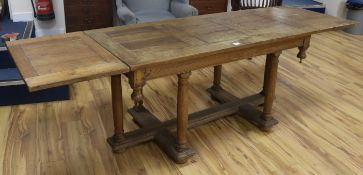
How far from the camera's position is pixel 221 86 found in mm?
3340

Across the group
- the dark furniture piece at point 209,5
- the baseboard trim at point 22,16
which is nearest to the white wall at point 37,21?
the baseboard trim at point 22,16

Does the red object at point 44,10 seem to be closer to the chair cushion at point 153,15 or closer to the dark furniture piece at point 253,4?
the chair cushion at point 153,15

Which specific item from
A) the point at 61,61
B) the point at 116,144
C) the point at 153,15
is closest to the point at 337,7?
the point at 153,15

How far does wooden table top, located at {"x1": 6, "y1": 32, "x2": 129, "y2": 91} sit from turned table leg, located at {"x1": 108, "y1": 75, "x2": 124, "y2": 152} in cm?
26

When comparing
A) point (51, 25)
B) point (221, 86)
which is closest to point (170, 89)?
point (221, 86)

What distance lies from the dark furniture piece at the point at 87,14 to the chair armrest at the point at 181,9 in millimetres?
790

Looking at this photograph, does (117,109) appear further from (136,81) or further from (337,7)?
(337,7)

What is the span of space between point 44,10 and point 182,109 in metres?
2.48

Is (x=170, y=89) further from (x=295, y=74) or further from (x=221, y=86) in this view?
(x=295, y=74)

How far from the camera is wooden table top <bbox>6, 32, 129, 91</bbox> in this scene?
1.62 metres

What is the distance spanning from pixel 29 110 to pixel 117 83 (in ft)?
3.66

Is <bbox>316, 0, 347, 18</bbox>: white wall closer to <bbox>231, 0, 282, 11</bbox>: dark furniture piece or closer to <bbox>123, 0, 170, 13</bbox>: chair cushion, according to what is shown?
<bbox>231, 0, 282, 11</bbox>: dark furniture piece

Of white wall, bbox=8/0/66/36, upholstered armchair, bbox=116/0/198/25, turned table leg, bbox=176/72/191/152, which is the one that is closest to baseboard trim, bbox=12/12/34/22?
white wall, bbox=8/0/66/36

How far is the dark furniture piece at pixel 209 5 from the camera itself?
176 inches
